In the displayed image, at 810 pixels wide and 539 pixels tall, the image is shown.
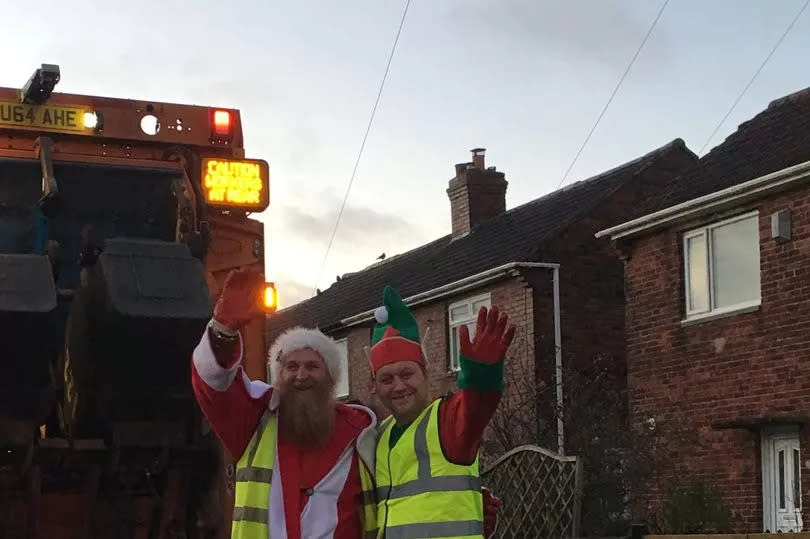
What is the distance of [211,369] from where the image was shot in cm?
442

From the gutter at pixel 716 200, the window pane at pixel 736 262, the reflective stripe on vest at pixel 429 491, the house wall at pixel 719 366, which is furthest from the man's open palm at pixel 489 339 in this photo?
the window pane at pixel 736 262

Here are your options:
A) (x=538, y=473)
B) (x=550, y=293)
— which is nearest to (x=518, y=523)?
(x=538, y=473)

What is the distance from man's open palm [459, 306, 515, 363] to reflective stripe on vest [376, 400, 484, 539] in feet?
0.78

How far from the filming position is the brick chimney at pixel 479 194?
2564 centimetres

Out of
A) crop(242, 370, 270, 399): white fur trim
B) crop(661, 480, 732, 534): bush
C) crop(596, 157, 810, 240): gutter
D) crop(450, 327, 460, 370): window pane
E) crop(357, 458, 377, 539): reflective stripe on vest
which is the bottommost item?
crop(661, 480, 732, 534): bush

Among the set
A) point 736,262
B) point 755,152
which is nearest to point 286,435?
point 736,262

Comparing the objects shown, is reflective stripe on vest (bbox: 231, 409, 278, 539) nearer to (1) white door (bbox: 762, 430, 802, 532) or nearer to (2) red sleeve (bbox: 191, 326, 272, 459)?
(2) red sleeve (bbox: 191, 326, 272, 459)

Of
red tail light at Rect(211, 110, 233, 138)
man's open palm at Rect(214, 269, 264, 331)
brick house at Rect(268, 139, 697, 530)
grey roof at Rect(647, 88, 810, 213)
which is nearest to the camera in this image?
man's open palm at Rect(214, 269, 264, 331)

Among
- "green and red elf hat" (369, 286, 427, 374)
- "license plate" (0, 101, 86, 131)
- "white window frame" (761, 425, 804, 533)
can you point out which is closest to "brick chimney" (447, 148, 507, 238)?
"white window frame" (761, 425, 804, 533)

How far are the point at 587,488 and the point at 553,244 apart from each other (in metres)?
6.94

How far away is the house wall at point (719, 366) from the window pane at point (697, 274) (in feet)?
0.41

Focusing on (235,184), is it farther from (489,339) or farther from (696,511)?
(696,511)

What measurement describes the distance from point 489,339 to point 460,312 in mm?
18144

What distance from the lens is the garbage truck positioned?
580 cm
